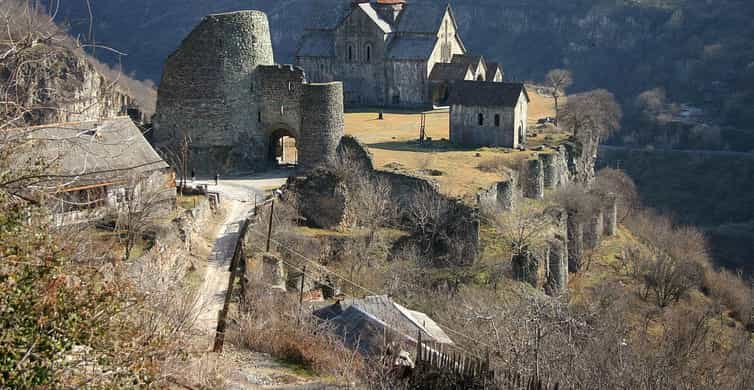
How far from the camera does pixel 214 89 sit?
3191 cm

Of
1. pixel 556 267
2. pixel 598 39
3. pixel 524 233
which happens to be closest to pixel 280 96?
pixel 524 233

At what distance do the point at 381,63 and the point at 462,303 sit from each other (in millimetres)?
30507

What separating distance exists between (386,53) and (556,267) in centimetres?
2524

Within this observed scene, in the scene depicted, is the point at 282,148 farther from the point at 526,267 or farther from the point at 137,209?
the point at 137,209

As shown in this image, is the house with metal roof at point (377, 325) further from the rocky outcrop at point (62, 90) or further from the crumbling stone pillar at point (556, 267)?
the crumbling stone pillar at point (556, 267)

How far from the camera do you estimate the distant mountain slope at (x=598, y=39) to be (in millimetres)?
80625

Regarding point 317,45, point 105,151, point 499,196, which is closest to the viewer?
point 105,151

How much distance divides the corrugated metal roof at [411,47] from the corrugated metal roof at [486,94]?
12.6 metres

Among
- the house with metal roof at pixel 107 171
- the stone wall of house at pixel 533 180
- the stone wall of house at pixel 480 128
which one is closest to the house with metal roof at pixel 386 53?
the stone wall of house at pixel 480 128

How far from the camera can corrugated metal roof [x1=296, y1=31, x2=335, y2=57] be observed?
5497 cm

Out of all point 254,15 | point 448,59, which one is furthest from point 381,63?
point 254,15

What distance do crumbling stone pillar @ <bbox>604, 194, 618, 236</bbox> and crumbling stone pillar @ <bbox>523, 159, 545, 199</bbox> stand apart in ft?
14.1

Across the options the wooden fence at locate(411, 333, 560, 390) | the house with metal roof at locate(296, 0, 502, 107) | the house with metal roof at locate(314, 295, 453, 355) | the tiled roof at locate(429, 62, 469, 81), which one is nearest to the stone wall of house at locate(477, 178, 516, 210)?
the house with metal roof at locate(314, 295, 453, 355)

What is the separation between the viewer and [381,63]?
175ft
